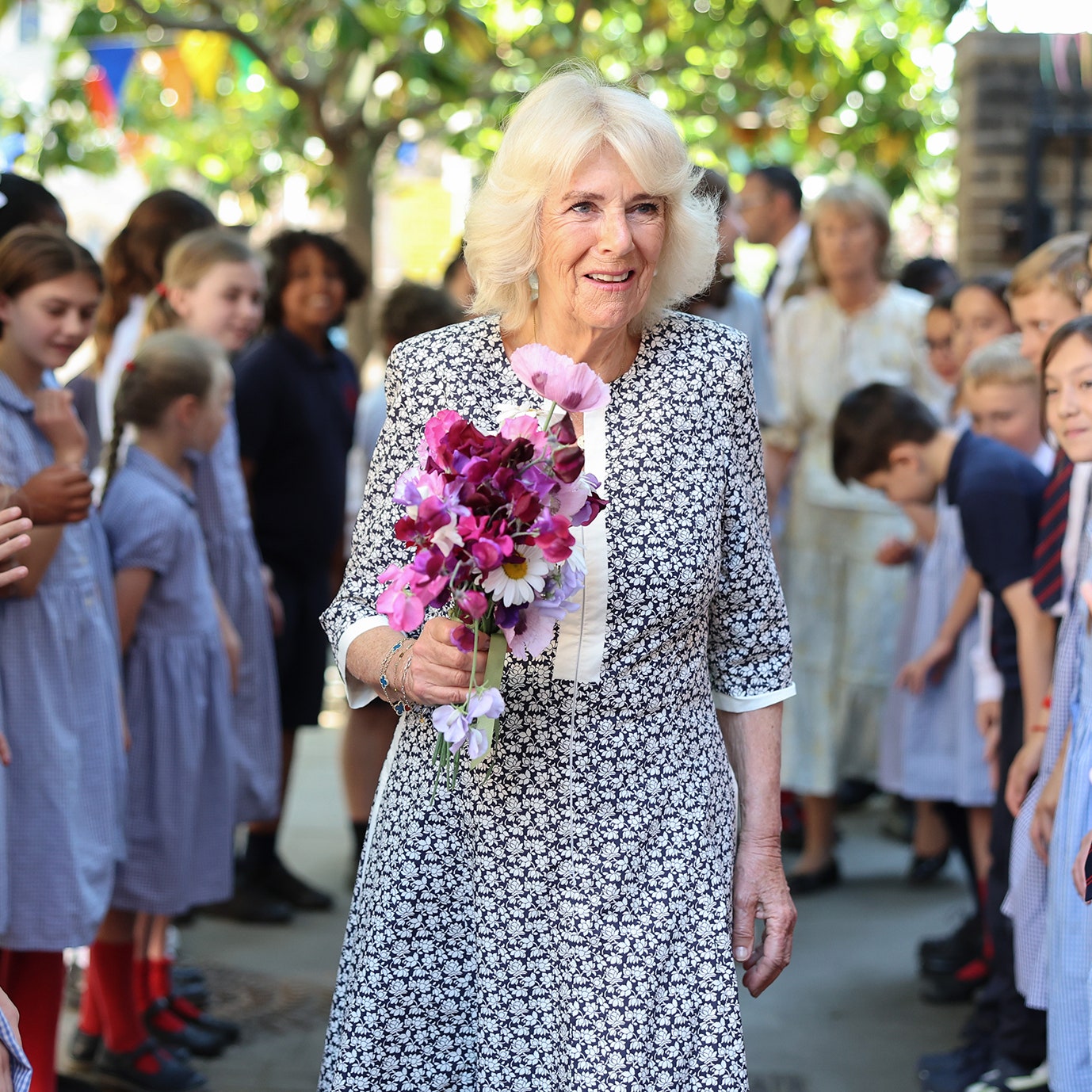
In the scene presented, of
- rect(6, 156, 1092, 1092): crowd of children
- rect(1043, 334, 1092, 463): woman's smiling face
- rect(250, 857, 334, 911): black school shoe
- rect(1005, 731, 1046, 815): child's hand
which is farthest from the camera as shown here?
rect(250, 857, 334, 911): black school shoe

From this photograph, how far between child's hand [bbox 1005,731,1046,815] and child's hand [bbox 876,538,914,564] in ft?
5.97

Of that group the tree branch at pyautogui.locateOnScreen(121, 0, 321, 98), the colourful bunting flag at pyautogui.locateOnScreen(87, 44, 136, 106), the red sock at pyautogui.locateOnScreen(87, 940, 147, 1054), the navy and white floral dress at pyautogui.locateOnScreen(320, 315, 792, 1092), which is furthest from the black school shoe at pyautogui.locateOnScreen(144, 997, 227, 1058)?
the colourful bunting flag at pyautogui.locateOnScreen(87, 44, 136, 106)

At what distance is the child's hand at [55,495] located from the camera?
342 centimetres

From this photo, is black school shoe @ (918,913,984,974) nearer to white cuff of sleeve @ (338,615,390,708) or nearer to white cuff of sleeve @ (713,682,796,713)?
white cuff of sleeve @ (713,682,796,713)

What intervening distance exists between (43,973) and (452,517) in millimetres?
2063

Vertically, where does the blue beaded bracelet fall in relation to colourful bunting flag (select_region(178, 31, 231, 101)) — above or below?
below

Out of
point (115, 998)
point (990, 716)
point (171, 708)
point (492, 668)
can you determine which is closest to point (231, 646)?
point (171, 708)

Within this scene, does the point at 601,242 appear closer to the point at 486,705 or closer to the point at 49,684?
the point at 486,705

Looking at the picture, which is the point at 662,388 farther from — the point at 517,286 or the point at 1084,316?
the point at 1084,316

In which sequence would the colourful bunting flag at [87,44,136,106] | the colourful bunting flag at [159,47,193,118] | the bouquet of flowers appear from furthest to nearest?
the colourful bunting flag at [159,47,193,118] → the colourful bunting flag at [87,44,136,106] → the bouquet of flowers

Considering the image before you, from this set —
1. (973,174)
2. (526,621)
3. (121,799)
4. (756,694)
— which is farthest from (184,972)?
(973,174)

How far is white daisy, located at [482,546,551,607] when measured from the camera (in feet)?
7.01

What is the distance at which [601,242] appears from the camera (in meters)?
2.54

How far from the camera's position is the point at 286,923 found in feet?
18.5
